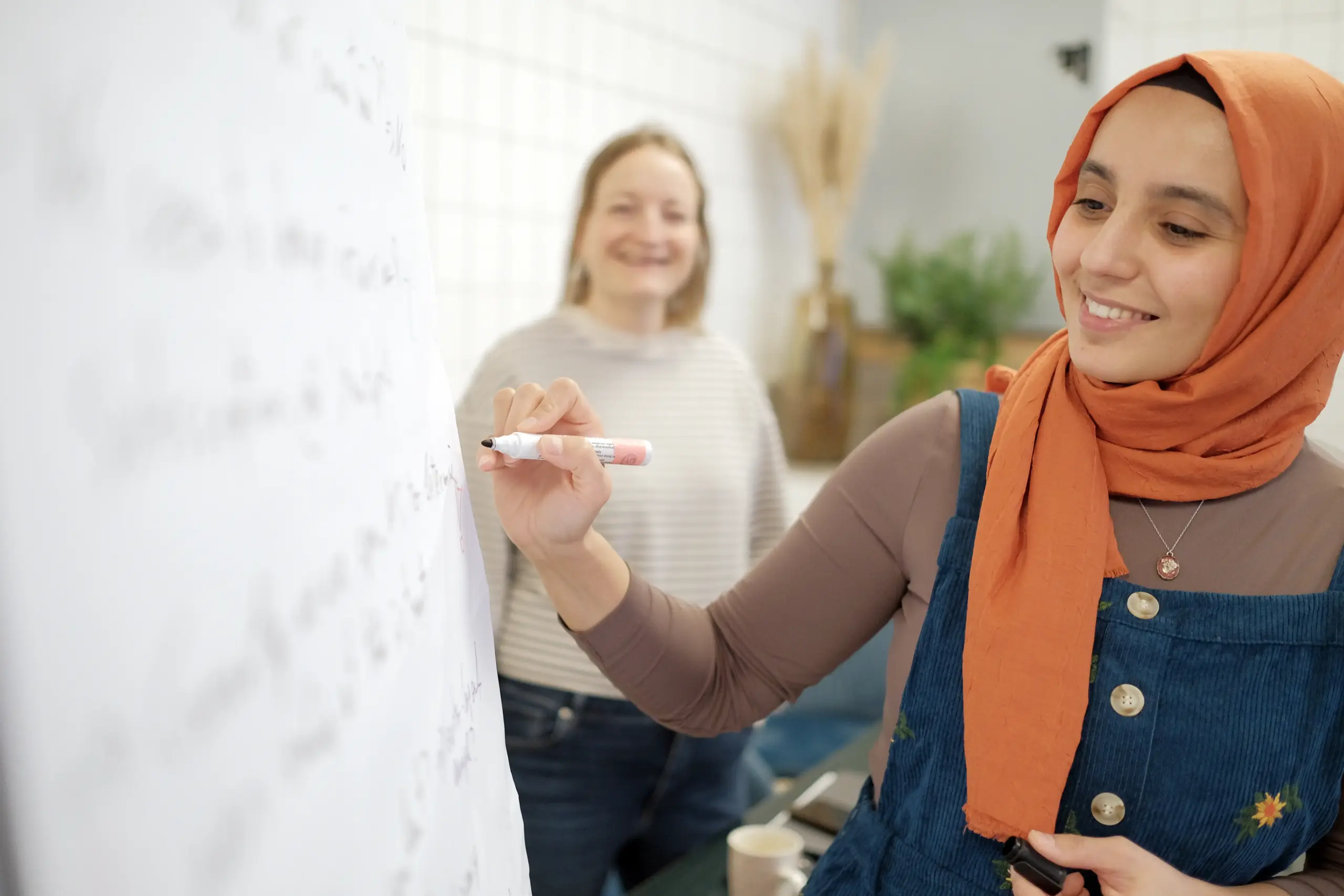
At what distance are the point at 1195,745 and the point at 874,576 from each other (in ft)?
0.94

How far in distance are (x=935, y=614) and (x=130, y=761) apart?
657 millimetres

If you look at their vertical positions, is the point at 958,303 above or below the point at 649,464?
above

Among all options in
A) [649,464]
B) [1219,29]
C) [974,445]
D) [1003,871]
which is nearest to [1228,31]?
[1219,29]

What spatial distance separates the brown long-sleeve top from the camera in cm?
82

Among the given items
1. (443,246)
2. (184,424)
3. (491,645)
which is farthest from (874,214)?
(184,424)

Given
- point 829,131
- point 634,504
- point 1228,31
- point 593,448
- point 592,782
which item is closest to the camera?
point 593,448

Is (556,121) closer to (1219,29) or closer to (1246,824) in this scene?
(1219,29)

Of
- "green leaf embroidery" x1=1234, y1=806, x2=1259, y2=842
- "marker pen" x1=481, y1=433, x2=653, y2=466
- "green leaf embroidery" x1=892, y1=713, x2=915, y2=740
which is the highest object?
"marker pen" x1=481, y1=433, x2=653, y2=466

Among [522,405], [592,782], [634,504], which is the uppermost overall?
[522,405]

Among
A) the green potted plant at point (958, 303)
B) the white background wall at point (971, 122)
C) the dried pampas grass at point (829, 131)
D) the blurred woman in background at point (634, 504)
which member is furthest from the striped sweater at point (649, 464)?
the white background wall at point (971, 122)

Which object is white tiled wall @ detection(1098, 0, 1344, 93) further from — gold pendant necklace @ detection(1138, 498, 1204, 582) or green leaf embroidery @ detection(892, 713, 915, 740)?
green leaf embroidery @ detection(892, 713, 915, 740)

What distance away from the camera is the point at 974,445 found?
91cm

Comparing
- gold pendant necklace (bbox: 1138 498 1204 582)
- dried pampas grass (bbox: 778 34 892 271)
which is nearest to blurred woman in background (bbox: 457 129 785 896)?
gold pendant necklace (bbox: 1138 498 1204 582)

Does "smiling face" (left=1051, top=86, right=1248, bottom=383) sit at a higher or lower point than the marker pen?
higher
